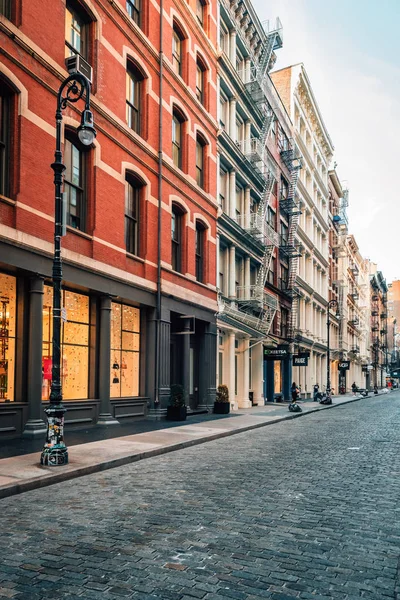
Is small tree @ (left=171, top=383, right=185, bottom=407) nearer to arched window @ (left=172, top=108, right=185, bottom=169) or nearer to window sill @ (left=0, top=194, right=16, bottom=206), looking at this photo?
window sill @ (left=0, top=194, right=16, bottom=206)

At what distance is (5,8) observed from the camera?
44.8 ft

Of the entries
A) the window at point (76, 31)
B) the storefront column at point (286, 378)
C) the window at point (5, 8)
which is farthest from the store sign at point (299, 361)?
the window at point (5, 8)

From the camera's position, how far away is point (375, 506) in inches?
298

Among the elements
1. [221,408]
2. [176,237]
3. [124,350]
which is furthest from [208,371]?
[124,350]

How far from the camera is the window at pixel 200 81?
993 inches

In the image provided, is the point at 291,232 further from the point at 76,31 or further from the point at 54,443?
the point at 54,443

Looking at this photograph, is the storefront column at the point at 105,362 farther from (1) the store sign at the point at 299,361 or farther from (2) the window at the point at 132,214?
(1) the store sign at the point at 299,361

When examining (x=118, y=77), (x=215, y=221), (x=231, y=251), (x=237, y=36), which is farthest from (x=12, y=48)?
(x=237, y=36)

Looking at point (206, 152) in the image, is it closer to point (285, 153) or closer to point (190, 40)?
point (190, 40)

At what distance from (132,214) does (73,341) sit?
546cm

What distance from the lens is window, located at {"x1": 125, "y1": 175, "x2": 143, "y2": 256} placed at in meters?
18.9

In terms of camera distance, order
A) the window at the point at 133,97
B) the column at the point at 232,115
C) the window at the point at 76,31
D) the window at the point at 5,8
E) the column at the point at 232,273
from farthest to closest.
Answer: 1. the column at the point at 232,115
2. the column at the point at 232,273
3. the window at the point at 133,97
4. the window at the point at 76,31
5. the window at the point at 5,8

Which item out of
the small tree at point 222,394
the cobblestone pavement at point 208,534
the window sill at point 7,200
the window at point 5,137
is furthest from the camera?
the small tree at point 222,394

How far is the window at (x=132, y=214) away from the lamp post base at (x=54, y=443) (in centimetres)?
973
